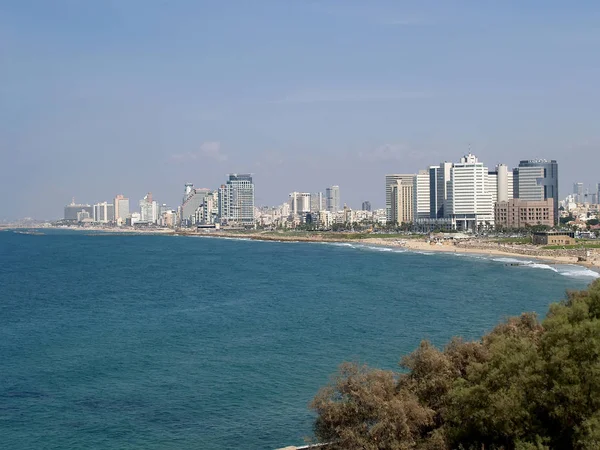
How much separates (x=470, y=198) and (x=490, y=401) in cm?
10863

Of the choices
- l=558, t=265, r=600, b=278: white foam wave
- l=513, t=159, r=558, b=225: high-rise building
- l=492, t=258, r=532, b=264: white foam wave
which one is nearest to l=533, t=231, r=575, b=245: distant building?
l=492, t=258, r=532, b=264: white foam wave

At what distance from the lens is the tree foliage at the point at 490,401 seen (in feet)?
31.4

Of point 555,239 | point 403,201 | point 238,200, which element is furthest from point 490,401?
point 238,200

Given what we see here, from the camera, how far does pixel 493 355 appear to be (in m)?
11.2

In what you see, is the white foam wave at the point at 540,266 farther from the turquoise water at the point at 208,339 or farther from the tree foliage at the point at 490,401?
the tree foliage at the point at 490,401

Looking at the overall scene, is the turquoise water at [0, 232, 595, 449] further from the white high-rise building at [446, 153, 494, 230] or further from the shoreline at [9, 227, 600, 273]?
the white high-rise building at [446, 153, 494, 230]

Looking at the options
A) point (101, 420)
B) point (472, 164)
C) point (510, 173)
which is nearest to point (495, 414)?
point (101, 420)

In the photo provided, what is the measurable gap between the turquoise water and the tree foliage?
13.5ft

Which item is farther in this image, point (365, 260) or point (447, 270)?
point (365, 260)

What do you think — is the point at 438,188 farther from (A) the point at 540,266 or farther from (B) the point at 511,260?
(A) the point at 540,266

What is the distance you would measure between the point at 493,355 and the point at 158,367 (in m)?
12.5

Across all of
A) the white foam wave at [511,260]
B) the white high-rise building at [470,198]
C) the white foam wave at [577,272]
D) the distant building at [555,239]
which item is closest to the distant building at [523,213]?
the white high-rise building at [470,198]

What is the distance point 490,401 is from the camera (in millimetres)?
10047

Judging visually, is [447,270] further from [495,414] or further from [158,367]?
[495,414]
